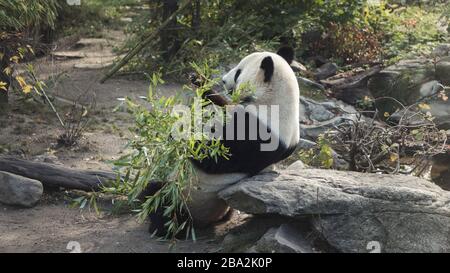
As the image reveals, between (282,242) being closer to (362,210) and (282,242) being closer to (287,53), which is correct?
(362,210)

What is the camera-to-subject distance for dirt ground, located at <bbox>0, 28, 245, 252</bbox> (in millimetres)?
5945

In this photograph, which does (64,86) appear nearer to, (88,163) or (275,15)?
(88,163)

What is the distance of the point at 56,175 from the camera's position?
23.3ft

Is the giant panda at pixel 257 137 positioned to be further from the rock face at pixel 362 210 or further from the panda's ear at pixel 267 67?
the rock face at pixel 362 210

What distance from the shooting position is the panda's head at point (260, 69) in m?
5.75

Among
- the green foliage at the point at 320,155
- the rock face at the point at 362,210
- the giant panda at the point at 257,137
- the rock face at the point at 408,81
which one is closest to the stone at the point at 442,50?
the rock face at the point at 408,81

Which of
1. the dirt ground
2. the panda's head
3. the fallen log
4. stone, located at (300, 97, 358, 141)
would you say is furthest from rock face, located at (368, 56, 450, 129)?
the fallen log

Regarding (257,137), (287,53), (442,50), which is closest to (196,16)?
(442,50)

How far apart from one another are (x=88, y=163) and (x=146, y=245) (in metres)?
2.48

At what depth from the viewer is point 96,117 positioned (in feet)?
32.5

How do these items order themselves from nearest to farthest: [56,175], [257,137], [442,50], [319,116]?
1. [257,137]
2. [56,175]
3. [319,116]
4. [442,50]

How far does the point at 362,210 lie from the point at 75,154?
4336 mm

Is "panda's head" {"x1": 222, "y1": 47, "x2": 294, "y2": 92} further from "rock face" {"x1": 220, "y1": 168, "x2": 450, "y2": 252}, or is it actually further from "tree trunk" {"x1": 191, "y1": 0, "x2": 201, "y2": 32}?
"tree trunk" {"x1": 191, "y1": 0, "x2": 201, "y2": 32}
